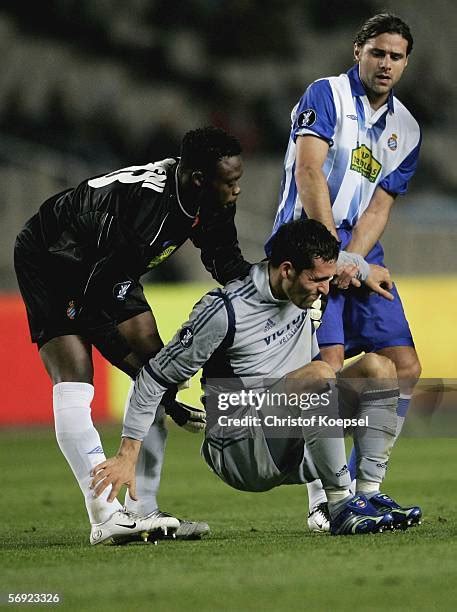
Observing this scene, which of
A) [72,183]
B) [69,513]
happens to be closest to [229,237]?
[69,513]

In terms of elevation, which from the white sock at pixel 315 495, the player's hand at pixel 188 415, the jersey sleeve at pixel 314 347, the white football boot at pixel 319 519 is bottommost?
the white football boot at pixel 319 519

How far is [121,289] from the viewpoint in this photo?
4566mm

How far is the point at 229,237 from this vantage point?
491 cm

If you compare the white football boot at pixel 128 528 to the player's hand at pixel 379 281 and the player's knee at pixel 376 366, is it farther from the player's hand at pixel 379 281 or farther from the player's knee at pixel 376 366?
the player's hand at pixel 379 281

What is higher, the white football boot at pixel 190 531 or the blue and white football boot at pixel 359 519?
the blue and white football boot at pixel 359 519

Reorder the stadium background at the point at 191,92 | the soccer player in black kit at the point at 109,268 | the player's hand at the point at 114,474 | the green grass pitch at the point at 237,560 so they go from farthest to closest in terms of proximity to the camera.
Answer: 1. the stadium background at the point at 191,92
2. the soccer player in black kit at the point at 109,268
3. the player's hand at the point at 114,474
4. the green grass pitch at the point at 237,560

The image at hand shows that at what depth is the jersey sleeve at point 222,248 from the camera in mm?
4848

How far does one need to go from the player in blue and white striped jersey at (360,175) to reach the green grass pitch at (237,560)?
65cm

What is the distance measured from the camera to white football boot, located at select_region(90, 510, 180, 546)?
4.33 metres

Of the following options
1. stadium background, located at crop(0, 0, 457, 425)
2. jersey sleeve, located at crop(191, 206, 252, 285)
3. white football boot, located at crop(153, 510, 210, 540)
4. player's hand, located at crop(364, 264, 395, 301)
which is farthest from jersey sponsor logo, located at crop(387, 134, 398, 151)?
stadium background, located at crop(0, 0, 457, 425)

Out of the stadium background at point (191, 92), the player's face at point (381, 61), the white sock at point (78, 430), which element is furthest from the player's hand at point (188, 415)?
the stadium background at point (191, 92)

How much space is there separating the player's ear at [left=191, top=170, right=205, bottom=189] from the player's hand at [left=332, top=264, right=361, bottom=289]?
25.1 inches

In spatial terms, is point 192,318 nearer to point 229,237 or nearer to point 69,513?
point 229,237

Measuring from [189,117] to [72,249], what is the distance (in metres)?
9.62
